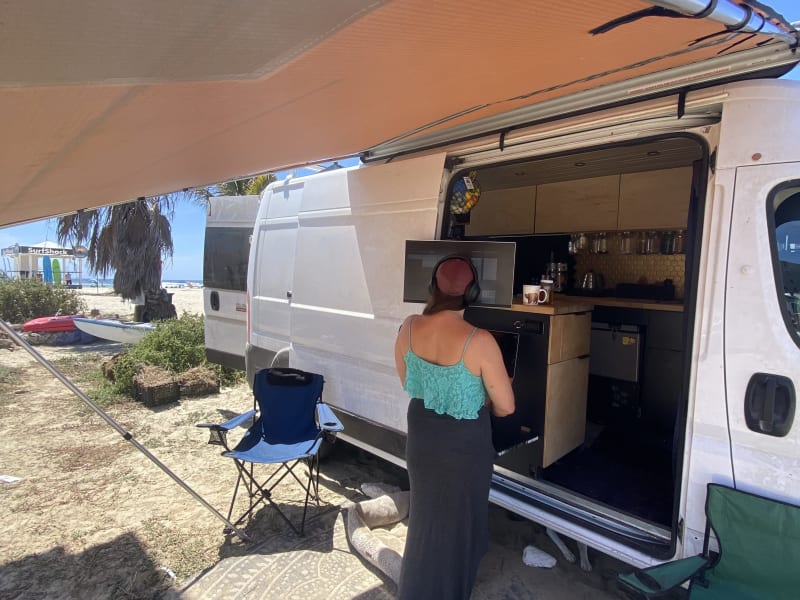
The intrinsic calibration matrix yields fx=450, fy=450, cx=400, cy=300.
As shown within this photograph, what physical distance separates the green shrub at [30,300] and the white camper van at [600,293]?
11.1m

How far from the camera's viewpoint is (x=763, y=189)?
1.82 meters

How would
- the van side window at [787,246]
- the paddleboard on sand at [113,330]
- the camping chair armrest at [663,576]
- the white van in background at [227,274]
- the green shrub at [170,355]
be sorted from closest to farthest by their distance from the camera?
the camping chair armrest at [663,576] → the van side window at [787,246] → the white van in background at [227,274] → the green shrub at [170,355] → the paddleboard on sand at [113,330]

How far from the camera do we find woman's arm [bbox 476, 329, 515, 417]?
2021 millimetres

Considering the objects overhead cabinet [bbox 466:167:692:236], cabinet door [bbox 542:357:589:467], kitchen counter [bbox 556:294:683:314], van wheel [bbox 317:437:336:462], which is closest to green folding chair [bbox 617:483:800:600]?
cabinet door [bbox 542:357:589:467]

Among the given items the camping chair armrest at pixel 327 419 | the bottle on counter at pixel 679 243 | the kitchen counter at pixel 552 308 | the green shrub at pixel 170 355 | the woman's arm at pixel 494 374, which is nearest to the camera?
the woman's arm at pixel 494 374

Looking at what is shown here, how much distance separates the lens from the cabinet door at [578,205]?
16.0 ft

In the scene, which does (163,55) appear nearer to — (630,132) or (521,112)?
(521,112)

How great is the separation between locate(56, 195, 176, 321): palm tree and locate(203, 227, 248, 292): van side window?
24.3 feet

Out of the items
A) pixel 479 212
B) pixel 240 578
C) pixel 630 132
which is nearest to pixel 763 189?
pixel 630 132

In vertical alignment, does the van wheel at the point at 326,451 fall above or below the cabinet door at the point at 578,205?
below

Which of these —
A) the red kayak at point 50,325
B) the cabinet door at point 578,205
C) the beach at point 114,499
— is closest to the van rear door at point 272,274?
the beach at point 114,499

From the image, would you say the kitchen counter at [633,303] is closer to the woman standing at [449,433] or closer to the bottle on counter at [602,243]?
A: the bottle on counter at [602,243]

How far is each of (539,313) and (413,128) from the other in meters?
1.46

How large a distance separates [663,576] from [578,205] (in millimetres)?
4095
